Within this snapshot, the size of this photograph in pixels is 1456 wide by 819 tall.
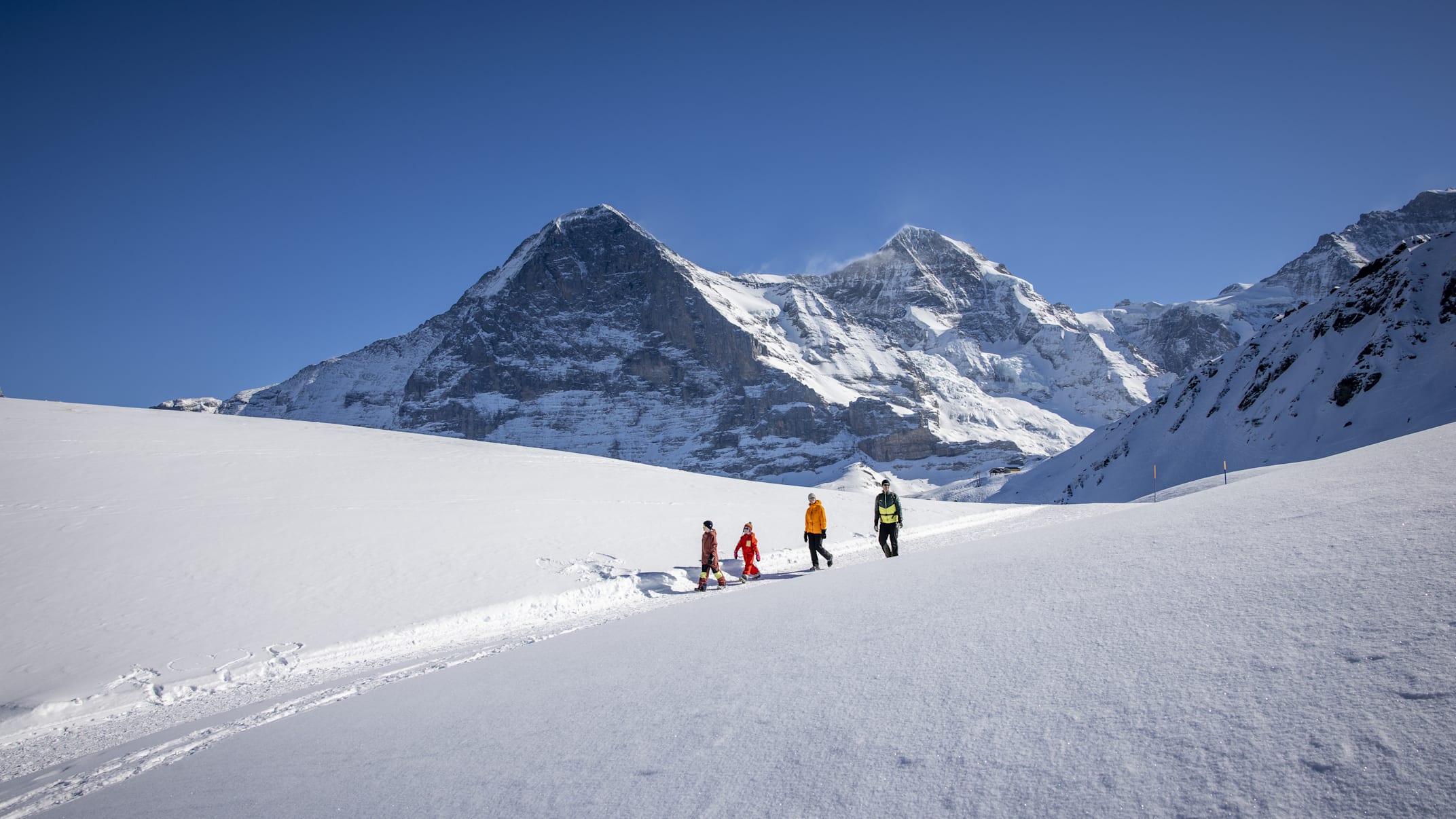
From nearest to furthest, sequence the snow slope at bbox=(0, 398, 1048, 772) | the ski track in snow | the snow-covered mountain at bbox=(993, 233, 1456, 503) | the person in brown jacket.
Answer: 1. the ski track in snow
2. the snow slope at bbox=(0, 398, 1048, 772)
3. the person in brown jacket
4. the snow-covered mountain at bbox=(993, 233, 1456, 503)

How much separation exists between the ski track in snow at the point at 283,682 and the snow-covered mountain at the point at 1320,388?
1519 inches

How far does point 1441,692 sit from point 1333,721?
1.30ft

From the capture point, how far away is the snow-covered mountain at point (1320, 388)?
117 feet

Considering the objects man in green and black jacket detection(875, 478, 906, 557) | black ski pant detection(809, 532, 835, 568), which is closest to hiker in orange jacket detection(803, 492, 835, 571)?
black ski pant detection(809, 532, 835, 568)

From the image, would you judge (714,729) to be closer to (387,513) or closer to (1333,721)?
(1333,721)

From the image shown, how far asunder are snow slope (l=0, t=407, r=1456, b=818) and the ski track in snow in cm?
11

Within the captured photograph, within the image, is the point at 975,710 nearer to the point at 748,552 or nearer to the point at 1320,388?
the point at 748,552

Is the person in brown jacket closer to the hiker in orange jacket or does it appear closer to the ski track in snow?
the ski track in snow

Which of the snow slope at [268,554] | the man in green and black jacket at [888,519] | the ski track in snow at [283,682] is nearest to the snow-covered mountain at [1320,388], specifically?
the snow slope at [268,554]

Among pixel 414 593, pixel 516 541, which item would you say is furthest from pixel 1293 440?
pixel 414 593

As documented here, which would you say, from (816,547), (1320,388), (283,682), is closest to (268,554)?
(283,682)

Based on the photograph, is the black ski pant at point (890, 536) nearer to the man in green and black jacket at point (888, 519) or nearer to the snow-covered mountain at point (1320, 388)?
the man in green and black jacket at point (888, 519)

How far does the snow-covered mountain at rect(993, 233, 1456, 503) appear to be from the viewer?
117 ft

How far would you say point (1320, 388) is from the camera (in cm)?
Result: 4191
